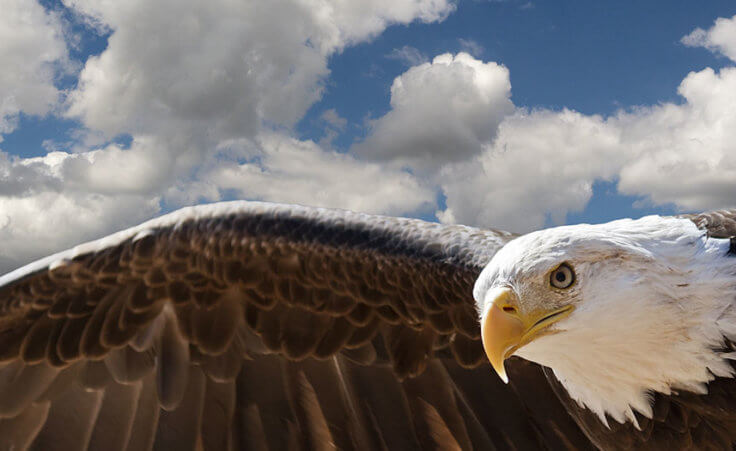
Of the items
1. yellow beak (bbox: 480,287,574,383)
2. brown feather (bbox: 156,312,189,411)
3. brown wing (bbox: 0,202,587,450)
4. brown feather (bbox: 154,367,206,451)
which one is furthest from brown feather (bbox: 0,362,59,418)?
yellow beak (bbox: 480,287,574,383)

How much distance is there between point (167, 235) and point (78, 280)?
616 mm

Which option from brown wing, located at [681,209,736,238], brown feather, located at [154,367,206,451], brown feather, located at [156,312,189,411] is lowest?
brown feather, located at [154,367,206,451]

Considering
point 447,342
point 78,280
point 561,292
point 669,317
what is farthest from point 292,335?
point 669,317

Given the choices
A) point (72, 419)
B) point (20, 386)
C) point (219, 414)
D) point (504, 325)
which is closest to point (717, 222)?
point (504, 325)

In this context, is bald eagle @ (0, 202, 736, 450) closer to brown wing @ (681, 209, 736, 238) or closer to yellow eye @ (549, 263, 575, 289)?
brown wing @ (681, 209, 736, 238)

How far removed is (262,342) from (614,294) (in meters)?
2.40

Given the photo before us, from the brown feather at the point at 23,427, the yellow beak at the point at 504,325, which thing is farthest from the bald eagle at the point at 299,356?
the yellow beak at the point at 504,325

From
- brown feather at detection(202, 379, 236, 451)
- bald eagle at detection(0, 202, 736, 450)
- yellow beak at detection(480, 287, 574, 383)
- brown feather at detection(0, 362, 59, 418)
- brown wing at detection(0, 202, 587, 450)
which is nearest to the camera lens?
yellow beak at detection(480, 287, 574, 383)

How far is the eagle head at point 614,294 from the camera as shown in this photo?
146 inches

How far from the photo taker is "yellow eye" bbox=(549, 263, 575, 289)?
12.3ft

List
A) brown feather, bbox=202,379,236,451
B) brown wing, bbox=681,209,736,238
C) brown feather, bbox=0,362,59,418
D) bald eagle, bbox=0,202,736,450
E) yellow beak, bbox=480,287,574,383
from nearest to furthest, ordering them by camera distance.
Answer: yellow beak, bbox=480,287,574,383, brown wing, bbox=681,209,736,238, bald eagle, bbox=0,202,736,450, brown feather, bbox=0,362,59,418, brown feather, bbox=202,379,236,451

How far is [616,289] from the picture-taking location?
12.2ft

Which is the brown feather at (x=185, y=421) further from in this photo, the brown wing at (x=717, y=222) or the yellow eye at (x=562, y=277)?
the brown wing at (x=717, y=222)

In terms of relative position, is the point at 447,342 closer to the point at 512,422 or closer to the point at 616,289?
the point at 512,422
